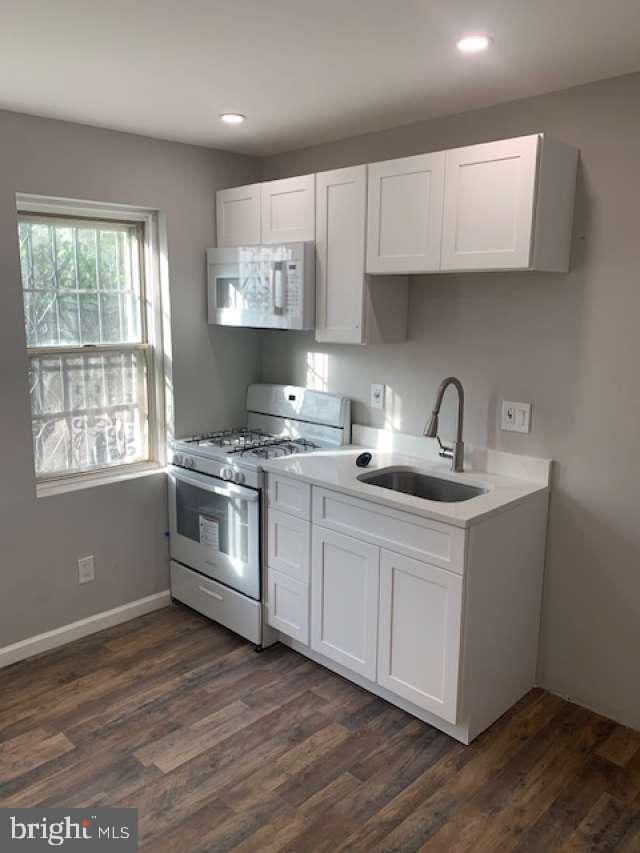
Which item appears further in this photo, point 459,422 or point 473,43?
point 459,422

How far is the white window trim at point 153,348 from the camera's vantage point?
320cm

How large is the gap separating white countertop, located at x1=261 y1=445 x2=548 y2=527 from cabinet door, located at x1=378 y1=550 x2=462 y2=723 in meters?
0.22

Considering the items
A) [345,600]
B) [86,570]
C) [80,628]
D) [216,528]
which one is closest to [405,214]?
[345,600]

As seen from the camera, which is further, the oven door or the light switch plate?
the oven door

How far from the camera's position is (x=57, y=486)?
3186 millimetres

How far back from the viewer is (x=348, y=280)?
2.94 metres

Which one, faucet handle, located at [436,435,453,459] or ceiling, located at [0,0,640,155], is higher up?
ceiling, located at [0,0,640,155]

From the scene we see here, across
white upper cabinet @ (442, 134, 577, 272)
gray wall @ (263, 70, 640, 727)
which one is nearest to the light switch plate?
gray wall @ (263, 70, 640, 727)

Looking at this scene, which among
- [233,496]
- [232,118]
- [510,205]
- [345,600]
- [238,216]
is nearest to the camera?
[510,205]

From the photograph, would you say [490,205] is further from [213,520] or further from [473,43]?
[213,520]

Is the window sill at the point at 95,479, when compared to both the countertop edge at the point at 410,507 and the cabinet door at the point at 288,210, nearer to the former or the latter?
the countertop edge at the point at 410,507

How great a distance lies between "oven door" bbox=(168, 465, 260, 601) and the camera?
3.08 m

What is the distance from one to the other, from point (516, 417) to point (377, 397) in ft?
2.48

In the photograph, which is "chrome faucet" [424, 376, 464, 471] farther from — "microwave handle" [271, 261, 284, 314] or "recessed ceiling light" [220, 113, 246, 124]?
"recessed ceiling light" [220, 113, 246, 124]
